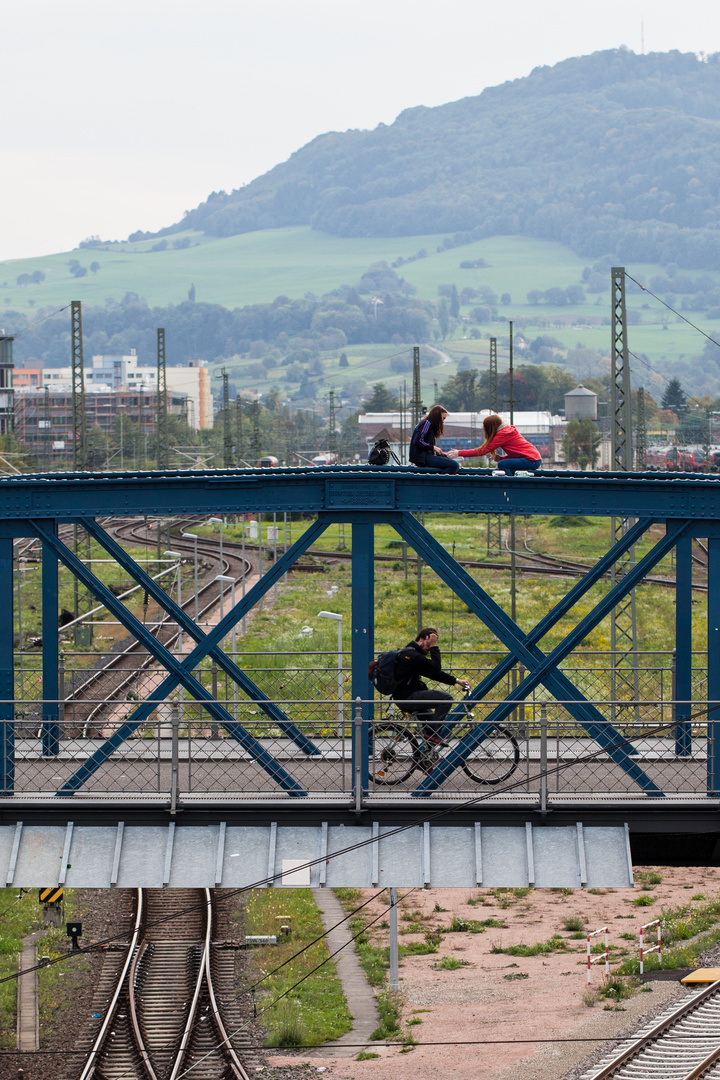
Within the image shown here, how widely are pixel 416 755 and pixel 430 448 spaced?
3371 millimetres

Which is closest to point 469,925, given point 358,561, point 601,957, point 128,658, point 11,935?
point 601,957

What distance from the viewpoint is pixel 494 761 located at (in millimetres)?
15469

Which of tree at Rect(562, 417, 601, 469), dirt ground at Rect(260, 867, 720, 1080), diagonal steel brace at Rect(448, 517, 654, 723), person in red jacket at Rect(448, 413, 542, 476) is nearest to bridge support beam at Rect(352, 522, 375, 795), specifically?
diagonal steel brace at Rect(448, 517, 654, 723)

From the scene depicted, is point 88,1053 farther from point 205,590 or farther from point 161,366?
point 161,366

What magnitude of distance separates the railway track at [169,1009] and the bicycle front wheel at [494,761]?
4013 mm

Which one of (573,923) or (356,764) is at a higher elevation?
(356,764)

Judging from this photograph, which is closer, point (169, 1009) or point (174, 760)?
point (174, 760)

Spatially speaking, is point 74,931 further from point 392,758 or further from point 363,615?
point 363,615

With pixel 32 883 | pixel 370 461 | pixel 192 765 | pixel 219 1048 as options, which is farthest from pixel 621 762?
pixel 219 1048

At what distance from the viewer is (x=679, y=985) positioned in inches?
864

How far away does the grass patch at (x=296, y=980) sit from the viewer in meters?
20.4

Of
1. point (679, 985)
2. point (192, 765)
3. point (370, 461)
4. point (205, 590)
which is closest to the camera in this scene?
point (370, 461)

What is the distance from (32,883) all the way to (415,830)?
154 inches

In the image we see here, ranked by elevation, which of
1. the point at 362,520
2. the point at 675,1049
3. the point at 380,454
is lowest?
the point at 675,1049
